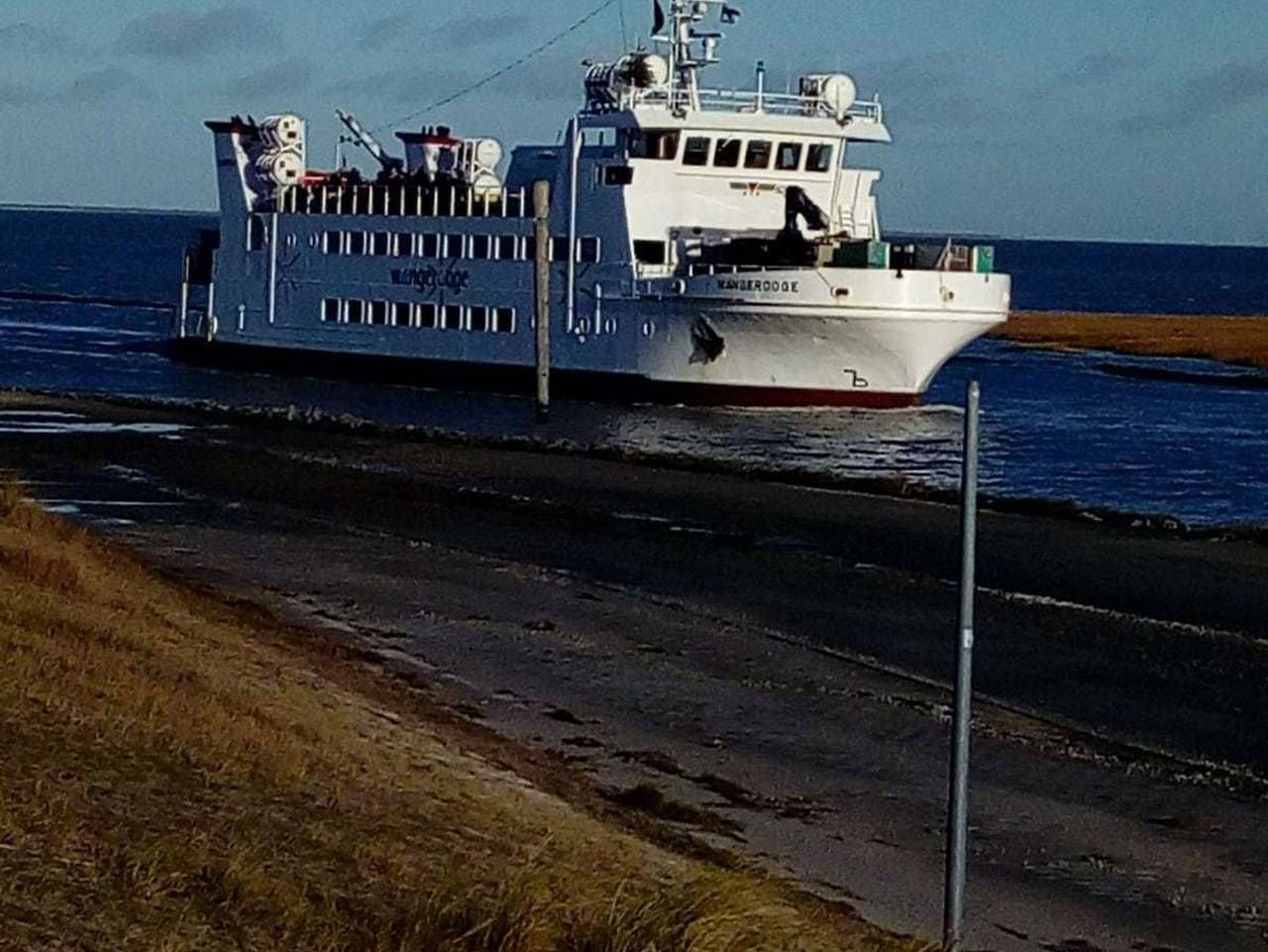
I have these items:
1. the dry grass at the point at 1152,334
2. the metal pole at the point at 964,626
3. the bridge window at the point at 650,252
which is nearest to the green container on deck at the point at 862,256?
the bridge window at the point at 650,252

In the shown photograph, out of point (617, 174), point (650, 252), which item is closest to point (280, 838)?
point (617, 174)

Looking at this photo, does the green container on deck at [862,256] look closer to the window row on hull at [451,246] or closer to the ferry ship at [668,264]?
the ferry ship at [668,264]

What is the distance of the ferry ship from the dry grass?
31932mm

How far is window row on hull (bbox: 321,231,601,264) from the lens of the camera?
4806 cm

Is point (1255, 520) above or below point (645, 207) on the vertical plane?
below

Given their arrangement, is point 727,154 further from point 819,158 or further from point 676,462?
point 676,462

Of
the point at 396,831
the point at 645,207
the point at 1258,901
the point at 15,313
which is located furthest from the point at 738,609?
the point at 15,313

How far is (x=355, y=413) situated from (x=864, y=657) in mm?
29928

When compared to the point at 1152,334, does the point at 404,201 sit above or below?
above

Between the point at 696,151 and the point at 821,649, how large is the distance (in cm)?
2884

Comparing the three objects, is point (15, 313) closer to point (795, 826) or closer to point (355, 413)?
point (355, 413)

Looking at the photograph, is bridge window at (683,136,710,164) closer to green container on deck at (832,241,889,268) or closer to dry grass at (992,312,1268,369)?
green container on deck at (832,241,889,268)

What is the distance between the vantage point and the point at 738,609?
2105 cm

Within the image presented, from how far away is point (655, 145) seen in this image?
1817 inches
